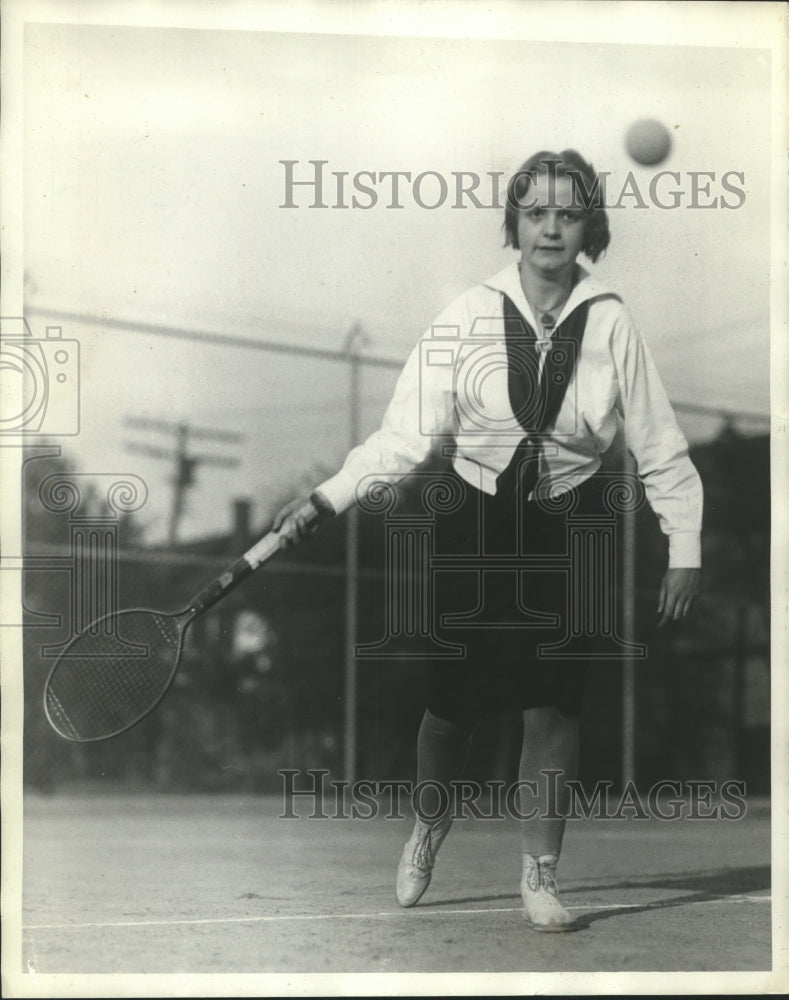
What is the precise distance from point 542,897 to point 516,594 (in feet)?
3.17

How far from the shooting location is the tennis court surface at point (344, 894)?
5.30 m

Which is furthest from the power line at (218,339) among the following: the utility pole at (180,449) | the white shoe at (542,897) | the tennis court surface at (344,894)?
the white shoe at (542,897)

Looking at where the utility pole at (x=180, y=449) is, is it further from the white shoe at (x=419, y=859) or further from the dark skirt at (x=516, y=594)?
the white shoe at (x=419, y=859)

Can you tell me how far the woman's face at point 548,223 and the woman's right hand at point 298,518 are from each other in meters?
1.05

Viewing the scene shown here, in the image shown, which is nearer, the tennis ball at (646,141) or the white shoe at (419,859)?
the white shoe at (419,859)

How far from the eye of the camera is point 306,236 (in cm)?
552

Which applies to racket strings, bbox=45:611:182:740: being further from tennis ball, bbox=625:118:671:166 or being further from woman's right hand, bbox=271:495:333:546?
tennis ball, bbox=625:118:671:166

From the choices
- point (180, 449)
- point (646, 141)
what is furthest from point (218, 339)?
point (646, 141)

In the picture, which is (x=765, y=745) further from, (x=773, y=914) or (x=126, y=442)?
(x=126, y=442)

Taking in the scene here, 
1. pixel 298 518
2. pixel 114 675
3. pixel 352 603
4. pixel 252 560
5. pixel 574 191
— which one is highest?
pixel 574 191

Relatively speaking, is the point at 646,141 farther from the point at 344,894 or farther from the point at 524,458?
the point at 344,894

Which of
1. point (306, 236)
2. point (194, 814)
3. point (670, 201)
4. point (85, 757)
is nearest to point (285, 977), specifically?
point (194, 814)

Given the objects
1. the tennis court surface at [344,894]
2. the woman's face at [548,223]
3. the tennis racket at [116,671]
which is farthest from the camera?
the woman's face at [548,223]

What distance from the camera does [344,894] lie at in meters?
5.43
